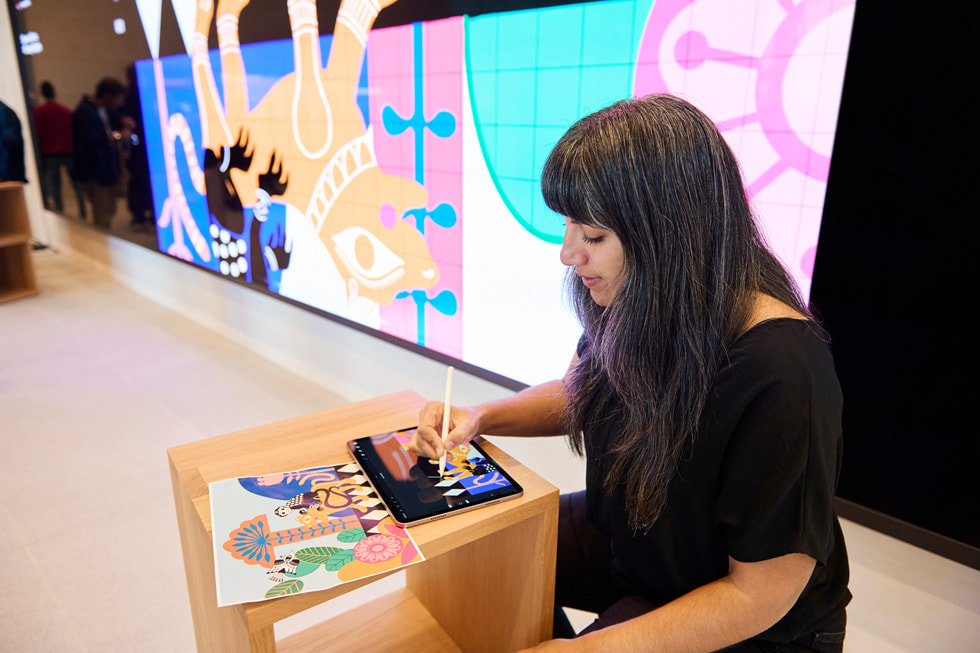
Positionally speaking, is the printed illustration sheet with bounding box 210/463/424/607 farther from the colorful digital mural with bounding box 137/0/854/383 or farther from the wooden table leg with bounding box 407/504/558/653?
the colorful digital mural with bounding box 137/0/854/383

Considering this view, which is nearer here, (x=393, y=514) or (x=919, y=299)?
(x=393, y=514)

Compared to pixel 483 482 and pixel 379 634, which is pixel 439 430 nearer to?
pixel 483 482

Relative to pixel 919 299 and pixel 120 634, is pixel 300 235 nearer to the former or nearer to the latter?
pixel 120 634

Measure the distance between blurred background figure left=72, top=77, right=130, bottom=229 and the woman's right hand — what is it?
3.70 meters

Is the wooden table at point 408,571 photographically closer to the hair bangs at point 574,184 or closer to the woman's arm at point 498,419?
the woman's arm at point 498,419

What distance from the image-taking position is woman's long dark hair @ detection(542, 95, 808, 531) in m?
0.79

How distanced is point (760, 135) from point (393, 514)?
1067 mm

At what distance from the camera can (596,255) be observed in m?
0.87

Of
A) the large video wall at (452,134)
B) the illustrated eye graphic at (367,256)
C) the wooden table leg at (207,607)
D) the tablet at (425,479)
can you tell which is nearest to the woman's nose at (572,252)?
the tablet at (425,479)

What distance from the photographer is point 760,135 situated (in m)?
1.39

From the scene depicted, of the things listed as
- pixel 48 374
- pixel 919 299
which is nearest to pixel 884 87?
pixel 919 299

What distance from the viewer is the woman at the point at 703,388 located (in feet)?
2.56

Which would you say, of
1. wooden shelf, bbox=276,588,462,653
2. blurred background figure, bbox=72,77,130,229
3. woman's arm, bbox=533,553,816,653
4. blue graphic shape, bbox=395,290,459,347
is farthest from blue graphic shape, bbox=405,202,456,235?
blurred background figure, bbox=72,77,130,229

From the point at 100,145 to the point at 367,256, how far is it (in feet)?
9.43
